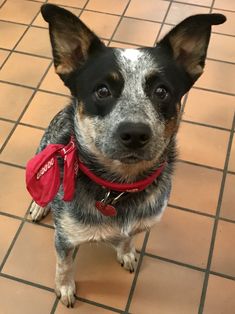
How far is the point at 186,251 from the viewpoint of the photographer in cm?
213

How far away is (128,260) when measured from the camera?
6.64ft

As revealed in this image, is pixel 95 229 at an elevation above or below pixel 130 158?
below

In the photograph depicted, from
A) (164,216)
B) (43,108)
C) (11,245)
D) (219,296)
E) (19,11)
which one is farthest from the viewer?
(19,11)

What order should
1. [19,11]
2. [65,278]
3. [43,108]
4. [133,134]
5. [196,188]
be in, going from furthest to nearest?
1. [19,11]
2. [43,108]
3. [196,188]
4. [65,278]
5. [133,134]

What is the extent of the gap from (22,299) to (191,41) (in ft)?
4.58

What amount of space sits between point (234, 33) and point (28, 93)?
1.62 metres

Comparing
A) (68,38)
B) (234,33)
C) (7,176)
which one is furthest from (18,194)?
(234,33)

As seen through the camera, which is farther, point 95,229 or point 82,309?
point 82,309

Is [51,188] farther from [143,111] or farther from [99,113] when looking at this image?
[143,111]

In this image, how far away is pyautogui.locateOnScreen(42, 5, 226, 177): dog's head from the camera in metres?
1.35

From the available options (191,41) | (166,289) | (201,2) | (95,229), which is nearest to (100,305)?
(166,289)

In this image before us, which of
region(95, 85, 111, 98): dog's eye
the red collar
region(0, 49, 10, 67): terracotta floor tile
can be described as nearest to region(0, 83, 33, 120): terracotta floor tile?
region(0, 49, 10, 67): terracotta floor tile

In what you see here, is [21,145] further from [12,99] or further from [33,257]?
[33,257]

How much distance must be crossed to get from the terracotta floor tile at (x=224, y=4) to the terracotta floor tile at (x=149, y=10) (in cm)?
40
